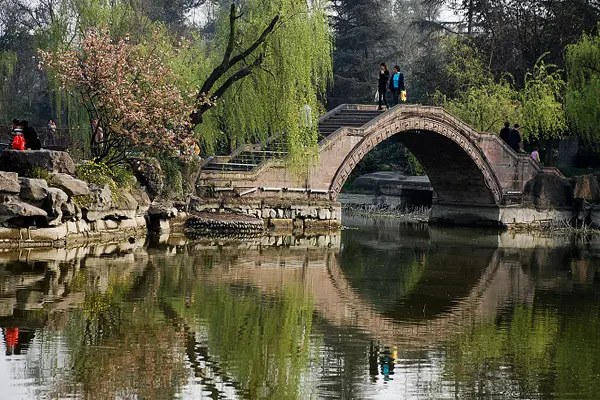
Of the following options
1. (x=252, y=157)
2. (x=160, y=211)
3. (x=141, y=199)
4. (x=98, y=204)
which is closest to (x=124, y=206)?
(x=141, y=199)

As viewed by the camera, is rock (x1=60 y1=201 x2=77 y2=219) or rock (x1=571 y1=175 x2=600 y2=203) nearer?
rock (x1=60 y1=201 x2=77 y2=219)

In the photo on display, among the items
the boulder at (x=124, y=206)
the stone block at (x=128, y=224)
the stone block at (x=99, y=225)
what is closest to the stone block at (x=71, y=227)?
the stone block at (x=99, y=225)

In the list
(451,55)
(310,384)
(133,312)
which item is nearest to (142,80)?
(133,312)

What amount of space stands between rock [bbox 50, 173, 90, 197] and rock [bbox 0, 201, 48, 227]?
1457 mm

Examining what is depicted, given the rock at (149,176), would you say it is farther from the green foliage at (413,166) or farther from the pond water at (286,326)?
the green foliage at (413,166)

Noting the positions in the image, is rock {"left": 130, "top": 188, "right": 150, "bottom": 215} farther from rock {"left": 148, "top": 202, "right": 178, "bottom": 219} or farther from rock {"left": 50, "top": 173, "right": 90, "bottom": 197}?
rock {"left": 50, "top": 173, "right": 90, "bottom": 197}

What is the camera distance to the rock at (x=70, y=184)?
876 inches

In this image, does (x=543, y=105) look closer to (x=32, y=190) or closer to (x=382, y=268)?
(x=382, y=268)

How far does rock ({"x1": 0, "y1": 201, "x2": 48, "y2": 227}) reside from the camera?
2005 cm

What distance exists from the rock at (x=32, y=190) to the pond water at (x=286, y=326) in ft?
3.79

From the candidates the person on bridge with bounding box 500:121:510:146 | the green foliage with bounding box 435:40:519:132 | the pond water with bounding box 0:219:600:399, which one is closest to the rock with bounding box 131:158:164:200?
the pond water with bounding box 0:219:600:399

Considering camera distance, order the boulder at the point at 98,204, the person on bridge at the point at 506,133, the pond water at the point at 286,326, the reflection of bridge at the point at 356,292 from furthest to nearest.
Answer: the person on bridge at the point at 506,133 < the boulder at the point at 98,204 < the reflection of bridge at the point at 356,292 < the pond water at the point at 286,326

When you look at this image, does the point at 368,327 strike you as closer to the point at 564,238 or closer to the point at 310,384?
the point at 310,384

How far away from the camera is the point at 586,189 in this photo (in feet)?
121
